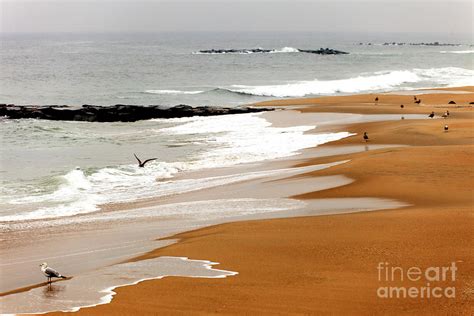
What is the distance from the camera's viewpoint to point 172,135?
3145cm

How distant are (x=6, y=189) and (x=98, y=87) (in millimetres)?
46538

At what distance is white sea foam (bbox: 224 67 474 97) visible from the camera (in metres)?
59.8

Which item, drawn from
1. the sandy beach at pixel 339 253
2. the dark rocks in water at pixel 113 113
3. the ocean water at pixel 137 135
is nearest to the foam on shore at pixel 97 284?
the sandy beach at pixel 339 253

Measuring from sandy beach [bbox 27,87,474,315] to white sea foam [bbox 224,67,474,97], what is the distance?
41114 millimetres

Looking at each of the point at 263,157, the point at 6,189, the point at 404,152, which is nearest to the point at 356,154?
the point at 404,152

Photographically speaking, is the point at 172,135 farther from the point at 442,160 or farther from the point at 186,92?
the point at 186,92

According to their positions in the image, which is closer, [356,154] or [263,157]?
[356,154]

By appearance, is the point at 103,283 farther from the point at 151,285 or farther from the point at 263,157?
the point at 263,157

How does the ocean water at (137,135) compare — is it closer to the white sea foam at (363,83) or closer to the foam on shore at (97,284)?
the white sea foam at (363,83)

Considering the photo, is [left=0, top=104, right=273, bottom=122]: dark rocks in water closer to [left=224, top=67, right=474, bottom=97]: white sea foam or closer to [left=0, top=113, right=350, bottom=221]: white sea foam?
[left=0, top=113, right=350, bottom=221]: white sea foam

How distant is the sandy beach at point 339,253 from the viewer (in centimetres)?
835

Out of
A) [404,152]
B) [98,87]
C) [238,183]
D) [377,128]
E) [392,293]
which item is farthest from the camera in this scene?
[98,87]

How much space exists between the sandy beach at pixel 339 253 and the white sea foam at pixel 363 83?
41114 millimetres

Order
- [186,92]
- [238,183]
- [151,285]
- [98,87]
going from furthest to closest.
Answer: [98,87] < [186,92] < [238,183] < [151,285]
